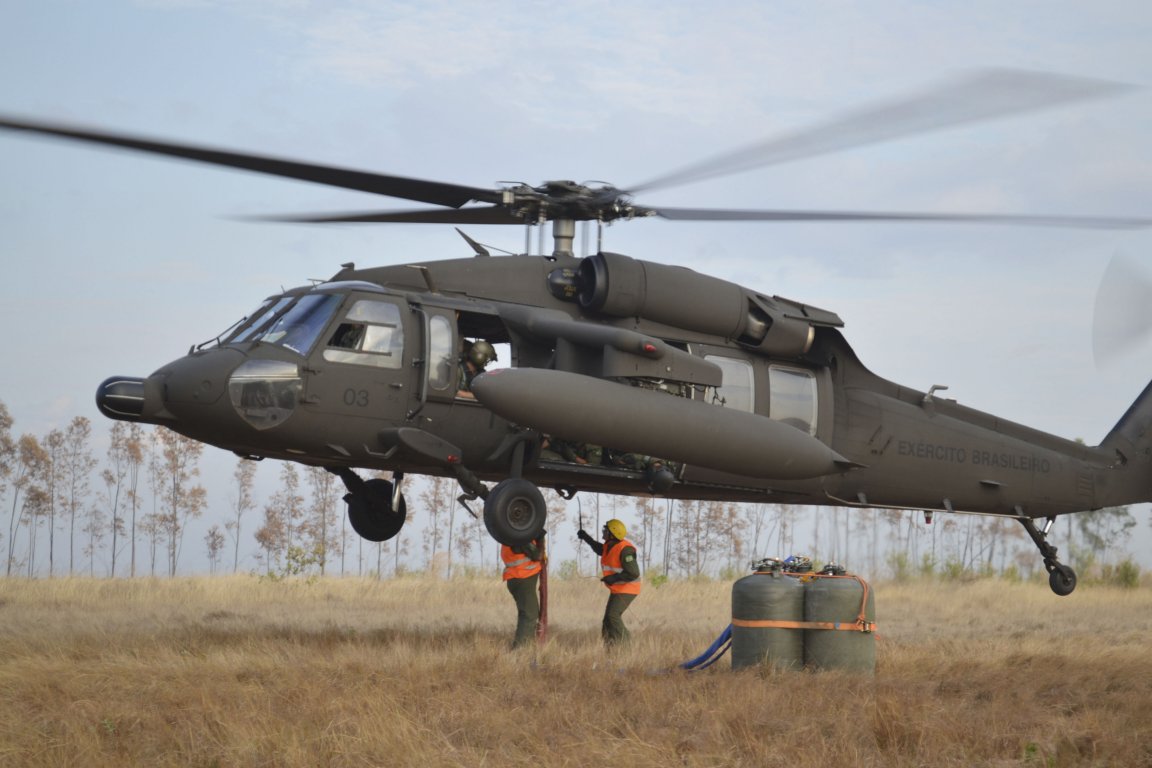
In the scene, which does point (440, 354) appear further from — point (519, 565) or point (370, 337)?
point (519, 565)

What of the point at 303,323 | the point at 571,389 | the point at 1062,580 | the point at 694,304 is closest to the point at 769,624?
the point at 571,389

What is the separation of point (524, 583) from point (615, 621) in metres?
1.17

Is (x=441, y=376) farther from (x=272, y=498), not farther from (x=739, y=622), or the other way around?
(x=272, y=498)

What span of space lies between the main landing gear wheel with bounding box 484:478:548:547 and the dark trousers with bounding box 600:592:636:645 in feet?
5.03

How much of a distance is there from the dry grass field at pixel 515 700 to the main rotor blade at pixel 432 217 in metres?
4.23

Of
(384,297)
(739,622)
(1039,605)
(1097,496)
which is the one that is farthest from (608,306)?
(1039,605)

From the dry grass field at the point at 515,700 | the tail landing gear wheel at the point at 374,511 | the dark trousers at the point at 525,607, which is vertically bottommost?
the dry grass field at the point at 515,700

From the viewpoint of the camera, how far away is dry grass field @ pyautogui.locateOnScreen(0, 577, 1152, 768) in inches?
290

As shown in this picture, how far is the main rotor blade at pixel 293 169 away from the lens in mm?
9434

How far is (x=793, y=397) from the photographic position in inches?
510

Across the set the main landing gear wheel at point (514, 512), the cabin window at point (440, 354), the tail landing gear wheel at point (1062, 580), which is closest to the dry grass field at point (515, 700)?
the tail landing gear wheel at point (1062, 580)

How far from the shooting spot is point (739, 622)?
10.8 metres

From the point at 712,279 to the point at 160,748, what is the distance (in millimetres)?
7251

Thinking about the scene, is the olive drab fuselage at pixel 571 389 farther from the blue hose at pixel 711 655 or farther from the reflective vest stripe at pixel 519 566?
the blue hose at pixel 711 655
